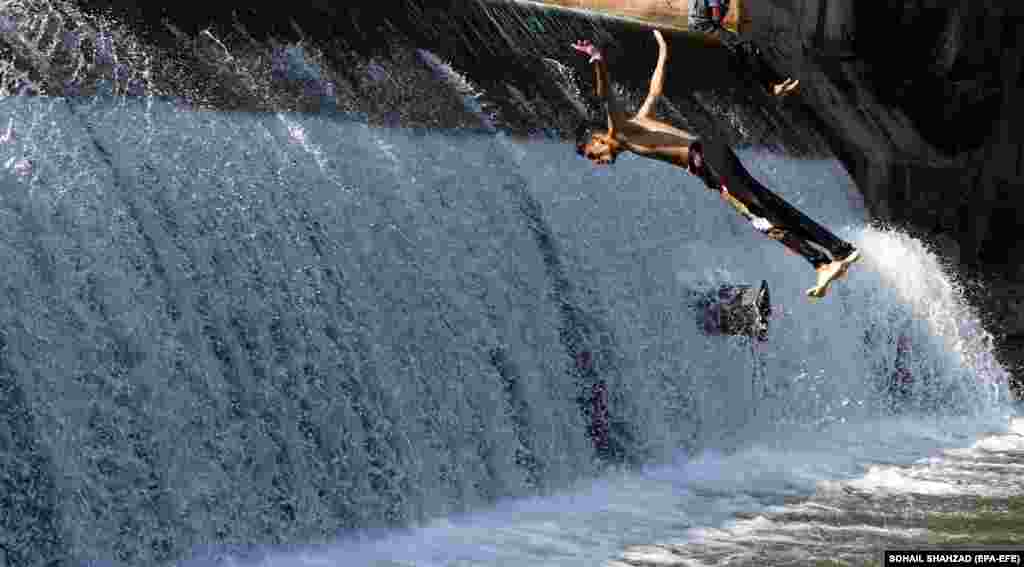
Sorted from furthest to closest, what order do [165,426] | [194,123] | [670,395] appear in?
[670,395], [194,123], [165,426]

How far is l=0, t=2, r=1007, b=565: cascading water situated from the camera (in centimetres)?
1036

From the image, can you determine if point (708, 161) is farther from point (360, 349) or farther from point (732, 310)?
point (732, 310)

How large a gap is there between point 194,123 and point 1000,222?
52.2 ft

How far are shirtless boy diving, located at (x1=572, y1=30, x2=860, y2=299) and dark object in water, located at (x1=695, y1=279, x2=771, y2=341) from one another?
4576mm

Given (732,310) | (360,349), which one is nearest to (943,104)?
(732,310)

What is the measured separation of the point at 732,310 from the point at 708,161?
17.3 feet

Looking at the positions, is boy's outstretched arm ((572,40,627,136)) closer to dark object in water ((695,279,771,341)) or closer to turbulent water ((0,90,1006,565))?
turbulent water ((0,90,1006,565))

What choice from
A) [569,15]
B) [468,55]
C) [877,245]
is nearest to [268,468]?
[468,55]

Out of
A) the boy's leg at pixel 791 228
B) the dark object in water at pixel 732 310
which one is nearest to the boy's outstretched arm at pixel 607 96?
the boy's leg at pixel 791 228

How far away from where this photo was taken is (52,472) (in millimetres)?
9836

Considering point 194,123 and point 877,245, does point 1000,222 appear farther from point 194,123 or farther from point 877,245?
point 194,123

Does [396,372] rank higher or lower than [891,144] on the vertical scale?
higher

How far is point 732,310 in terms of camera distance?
17000 mm

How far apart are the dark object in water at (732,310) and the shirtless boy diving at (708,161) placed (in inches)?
180
